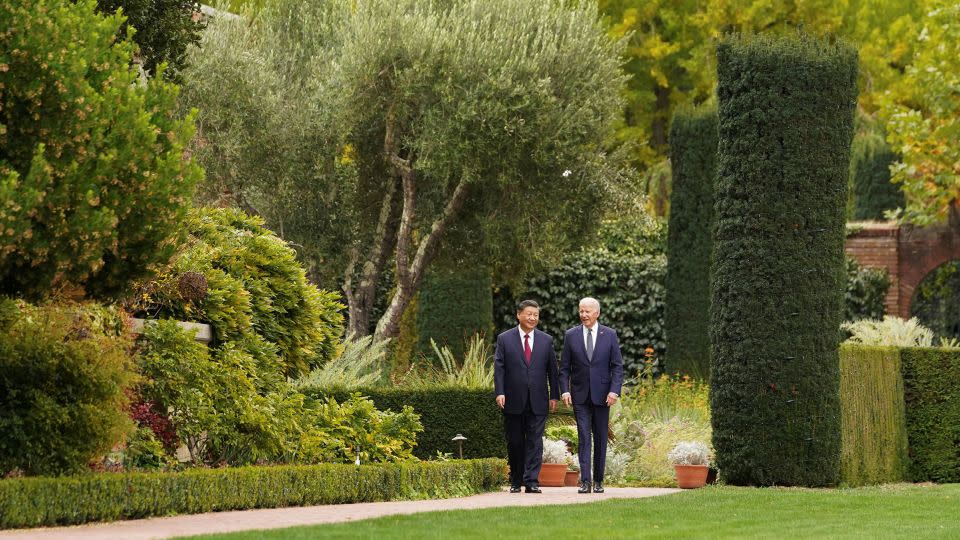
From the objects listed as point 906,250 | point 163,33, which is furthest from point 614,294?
point 163,33

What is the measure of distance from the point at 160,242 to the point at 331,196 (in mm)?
12070

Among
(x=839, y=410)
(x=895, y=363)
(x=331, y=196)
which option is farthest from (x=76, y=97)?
(x=331, y=196)

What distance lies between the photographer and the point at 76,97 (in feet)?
28.2

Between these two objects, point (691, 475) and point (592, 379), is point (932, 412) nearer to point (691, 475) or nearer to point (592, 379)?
point (691, 475)

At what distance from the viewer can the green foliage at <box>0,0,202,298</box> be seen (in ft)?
27.8

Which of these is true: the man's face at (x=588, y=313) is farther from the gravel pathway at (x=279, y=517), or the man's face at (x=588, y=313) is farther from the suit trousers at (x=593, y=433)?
the gravel pathway at (x=279, y=517)

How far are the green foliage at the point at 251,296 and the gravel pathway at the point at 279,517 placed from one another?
2.24m

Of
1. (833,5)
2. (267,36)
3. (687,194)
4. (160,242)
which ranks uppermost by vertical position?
(833,5)

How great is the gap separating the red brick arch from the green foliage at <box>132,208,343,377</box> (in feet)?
52.0

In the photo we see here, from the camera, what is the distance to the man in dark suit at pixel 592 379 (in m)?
12.4

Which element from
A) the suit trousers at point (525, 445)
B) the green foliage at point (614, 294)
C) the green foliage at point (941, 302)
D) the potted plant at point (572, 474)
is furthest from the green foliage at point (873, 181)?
the suit trousers at point (525, 445)

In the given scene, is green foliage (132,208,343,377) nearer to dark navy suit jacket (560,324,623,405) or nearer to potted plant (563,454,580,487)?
dark navy suit jacket (560,324,623,405)

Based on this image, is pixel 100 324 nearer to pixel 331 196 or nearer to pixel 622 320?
pixel 331 196

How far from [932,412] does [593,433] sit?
6.10 m
